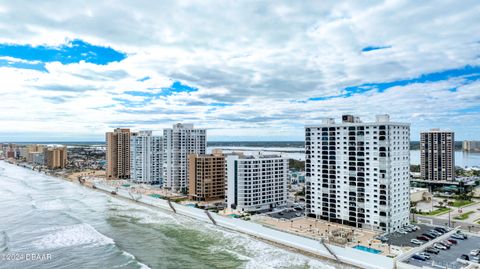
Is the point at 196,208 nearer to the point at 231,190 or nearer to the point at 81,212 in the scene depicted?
the point at 231,190

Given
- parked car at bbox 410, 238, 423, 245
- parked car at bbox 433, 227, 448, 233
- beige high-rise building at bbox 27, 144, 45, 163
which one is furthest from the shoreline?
beige high-rise building at bbox 27, 144, 45, 163

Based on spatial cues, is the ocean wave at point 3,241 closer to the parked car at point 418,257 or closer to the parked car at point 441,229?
the parked car at point 418,257

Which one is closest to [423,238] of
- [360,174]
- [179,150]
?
[360,174]

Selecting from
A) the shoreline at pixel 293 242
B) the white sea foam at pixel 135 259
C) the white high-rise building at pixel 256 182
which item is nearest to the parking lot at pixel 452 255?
the shoreline at pixel 293 242

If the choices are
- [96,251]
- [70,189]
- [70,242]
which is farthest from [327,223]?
[70,189]

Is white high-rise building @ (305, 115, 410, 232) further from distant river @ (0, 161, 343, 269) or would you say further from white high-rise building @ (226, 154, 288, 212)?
distant river @ (0, 161, 343, 269)

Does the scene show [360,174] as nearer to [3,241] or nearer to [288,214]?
[288,214]
